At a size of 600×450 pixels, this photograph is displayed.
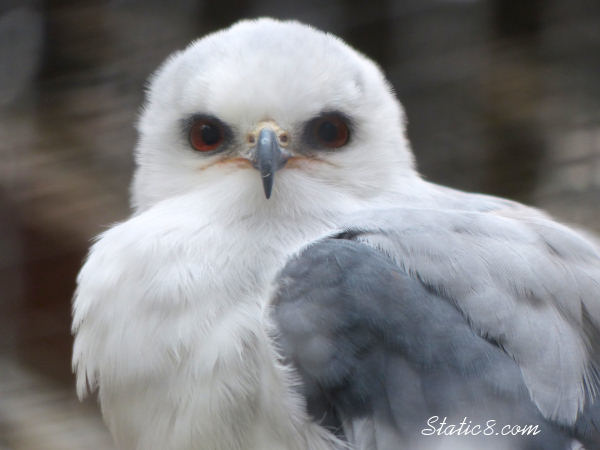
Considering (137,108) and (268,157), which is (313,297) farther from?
(137,108)

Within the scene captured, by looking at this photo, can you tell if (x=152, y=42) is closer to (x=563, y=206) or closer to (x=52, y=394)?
(x=52, y=394)

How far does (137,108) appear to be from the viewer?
Result: 9.92 feet

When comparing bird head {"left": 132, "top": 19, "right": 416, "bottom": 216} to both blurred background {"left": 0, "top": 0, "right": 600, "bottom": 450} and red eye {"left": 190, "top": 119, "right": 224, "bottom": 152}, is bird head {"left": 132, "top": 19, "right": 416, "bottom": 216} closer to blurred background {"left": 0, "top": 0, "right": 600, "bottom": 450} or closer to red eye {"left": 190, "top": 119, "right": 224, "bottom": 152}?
red eye {"left": 190, "top": 119, "right": 224, "bottom": 152}

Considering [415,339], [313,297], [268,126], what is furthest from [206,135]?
[415,339]

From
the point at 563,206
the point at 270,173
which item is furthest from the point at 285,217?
the point at 563,206

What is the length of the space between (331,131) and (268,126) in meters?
0.13

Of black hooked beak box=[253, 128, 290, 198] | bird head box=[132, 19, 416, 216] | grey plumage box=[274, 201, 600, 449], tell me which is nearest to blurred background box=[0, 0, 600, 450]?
bird head box=[132, 19, 416, 216]

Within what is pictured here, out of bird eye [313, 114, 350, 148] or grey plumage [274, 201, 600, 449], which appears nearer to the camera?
grey plumage [274, 201, 600, 449]

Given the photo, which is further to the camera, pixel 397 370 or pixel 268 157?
pixel 268 157

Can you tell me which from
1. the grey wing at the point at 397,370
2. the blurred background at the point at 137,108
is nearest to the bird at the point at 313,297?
the grey wing at the point at 397,370

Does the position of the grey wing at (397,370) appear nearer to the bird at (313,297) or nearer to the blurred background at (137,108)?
the bird at (313,297)

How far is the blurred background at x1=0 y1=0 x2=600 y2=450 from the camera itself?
9.69ft

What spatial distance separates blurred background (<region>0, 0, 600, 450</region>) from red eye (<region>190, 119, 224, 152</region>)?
1431 millimetres

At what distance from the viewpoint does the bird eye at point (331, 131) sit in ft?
5.16
